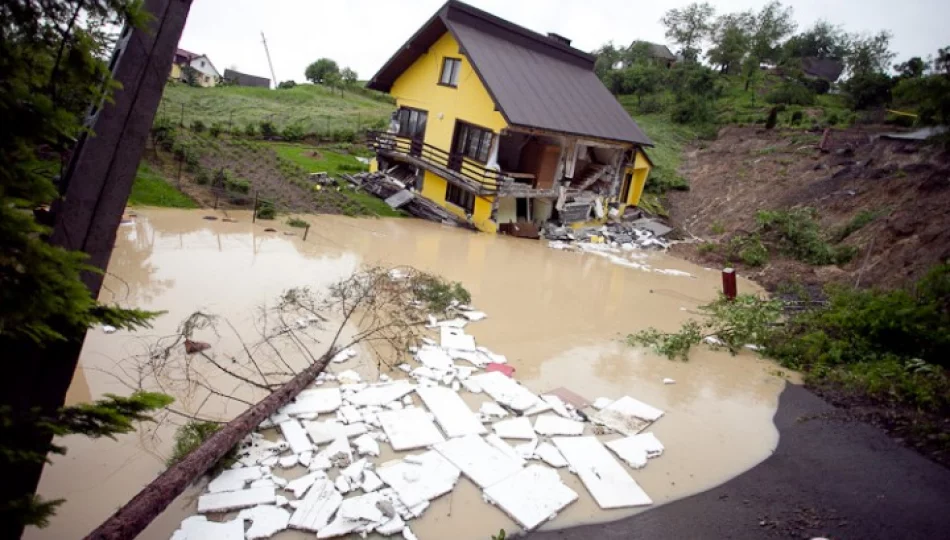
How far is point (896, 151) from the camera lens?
22.2m

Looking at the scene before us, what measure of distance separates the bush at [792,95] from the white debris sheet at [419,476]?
134ft

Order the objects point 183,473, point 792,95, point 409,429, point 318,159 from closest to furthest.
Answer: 1. point 183,473
2. point 409,429
3. point 318,159
4. point 792,95

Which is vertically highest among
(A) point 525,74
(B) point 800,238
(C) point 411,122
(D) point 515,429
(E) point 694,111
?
(E) point 694,111

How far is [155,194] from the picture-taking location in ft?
50.0

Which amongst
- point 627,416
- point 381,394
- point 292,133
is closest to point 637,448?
point 627,416

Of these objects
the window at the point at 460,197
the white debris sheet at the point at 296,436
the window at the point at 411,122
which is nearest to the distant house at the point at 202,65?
the window at the point at 411,122

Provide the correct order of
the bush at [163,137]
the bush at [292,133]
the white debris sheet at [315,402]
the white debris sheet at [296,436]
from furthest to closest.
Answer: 1. the bush at [292,133]
2. the bush at [163,137]
3. the white debris sheet at [315,402]
4. the white debris sheet at [296,436]

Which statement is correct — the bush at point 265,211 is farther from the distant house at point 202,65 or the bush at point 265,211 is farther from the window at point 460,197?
the distant house at point 202,65

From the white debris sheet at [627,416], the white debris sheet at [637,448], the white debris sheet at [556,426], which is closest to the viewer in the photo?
the white debris sheet at [637,448]

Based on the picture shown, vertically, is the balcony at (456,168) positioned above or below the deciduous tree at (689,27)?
below

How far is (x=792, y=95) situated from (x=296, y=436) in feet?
137

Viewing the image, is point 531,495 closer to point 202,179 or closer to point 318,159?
point 202,179

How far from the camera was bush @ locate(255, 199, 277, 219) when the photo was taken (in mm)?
15305

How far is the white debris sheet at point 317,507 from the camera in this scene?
4539 mm
